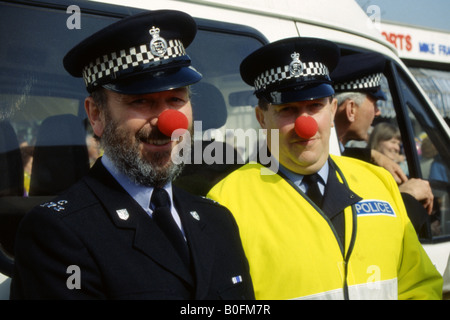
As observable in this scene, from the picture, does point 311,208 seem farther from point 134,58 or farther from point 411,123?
point 411,123

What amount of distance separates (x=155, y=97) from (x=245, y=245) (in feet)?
1.94

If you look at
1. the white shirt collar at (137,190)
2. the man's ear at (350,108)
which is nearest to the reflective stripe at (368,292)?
the white shirt collar at (137,190)

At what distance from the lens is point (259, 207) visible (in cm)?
181

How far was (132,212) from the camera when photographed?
4.76 ft

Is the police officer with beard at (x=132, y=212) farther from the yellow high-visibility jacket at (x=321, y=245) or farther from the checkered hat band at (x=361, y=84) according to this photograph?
the checkered hat band at (x=361, y=84)

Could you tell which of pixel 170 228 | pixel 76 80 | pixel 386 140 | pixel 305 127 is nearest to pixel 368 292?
pixel 305 127

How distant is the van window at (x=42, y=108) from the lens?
1.65 metres

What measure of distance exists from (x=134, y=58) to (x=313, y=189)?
84cm

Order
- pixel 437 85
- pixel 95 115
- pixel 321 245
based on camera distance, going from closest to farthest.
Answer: pixel 95 115
pixel 321 245
pixel 437 85

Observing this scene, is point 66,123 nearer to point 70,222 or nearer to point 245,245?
point 70,222

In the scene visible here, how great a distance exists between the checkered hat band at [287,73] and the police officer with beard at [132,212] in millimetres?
443

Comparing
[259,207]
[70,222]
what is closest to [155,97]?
[70,222]

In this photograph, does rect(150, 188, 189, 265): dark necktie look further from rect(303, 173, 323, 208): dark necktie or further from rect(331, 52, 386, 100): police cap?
rect(331, 52, 386, 100): police cap

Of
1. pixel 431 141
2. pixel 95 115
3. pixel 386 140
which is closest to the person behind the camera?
pixel 95 115
